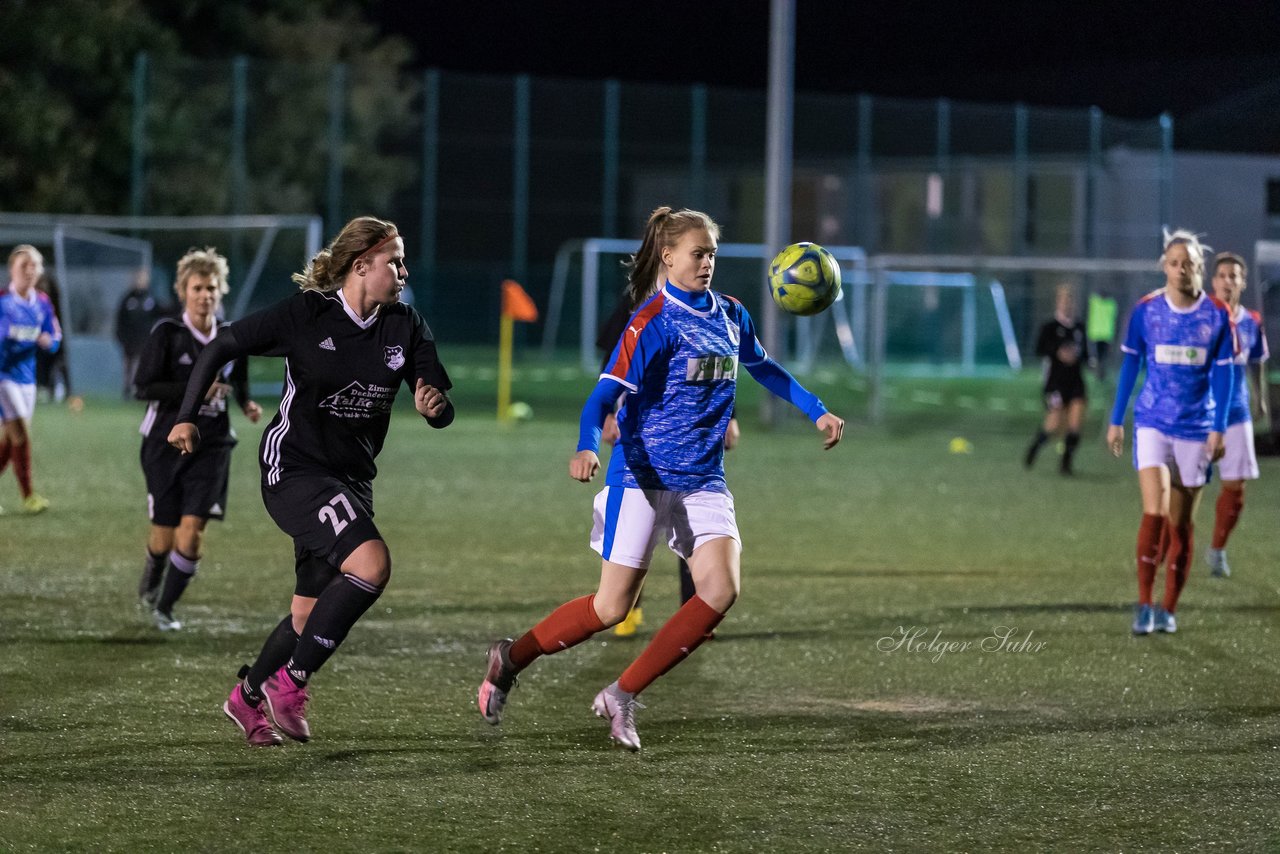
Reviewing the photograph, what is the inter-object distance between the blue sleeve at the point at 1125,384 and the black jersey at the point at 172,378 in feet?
13.7

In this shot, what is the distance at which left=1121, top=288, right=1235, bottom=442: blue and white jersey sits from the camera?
8.34m

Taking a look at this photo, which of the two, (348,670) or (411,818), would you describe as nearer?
(411,818)

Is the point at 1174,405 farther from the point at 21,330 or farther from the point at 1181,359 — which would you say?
the point at 21,330

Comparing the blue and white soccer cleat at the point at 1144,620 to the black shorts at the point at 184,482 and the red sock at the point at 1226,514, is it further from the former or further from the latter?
the black shorts at the point at 184,482

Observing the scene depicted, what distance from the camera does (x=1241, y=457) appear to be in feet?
33.5

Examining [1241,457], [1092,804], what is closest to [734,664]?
[1092,804]

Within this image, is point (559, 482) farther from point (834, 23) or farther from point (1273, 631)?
point (834, 23)

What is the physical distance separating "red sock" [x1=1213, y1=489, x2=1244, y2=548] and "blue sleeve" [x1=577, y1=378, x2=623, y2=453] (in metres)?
5.98

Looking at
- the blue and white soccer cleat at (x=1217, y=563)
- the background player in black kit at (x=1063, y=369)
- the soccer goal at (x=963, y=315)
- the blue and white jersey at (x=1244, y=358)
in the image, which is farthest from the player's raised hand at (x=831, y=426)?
the soccer goal at (x=963, y=315)

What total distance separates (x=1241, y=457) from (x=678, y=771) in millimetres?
5829

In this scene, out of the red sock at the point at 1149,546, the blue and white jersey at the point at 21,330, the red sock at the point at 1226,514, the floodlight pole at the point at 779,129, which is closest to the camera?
the red sock at the point at 1149,546

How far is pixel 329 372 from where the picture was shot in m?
5.70

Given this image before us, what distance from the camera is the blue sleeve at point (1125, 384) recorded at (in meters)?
8.34

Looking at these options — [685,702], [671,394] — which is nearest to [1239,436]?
[685,702]
